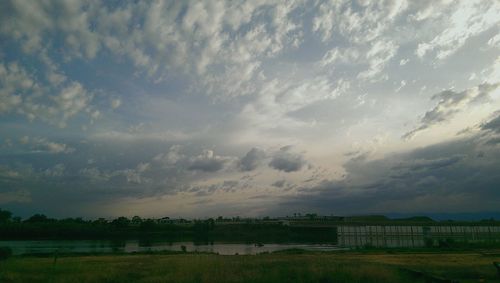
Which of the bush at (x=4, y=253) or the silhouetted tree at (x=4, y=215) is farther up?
the silhouetted tree at (x=4, y=215)

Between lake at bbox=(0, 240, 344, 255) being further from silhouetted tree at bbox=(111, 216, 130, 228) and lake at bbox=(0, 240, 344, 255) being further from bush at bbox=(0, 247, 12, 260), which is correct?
silhouetted tree at bbox=(111, 216, 130, 228)

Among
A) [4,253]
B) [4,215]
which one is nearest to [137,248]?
[4,253]

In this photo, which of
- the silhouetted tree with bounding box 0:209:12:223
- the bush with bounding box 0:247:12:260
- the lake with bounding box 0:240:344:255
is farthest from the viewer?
the silhouetted tree with bounding box 0:209:12:223

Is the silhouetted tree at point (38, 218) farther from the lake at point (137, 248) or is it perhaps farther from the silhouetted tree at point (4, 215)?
the lake at point (137, 248)

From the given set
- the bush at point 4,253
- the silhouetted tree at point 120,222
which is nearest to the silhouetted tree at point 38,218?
the silhouetted tree at point 120,222

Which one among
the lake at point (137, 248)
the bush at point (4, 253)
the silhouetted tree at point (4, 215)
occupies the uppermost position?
the silhouetted tree at point (4, 215)

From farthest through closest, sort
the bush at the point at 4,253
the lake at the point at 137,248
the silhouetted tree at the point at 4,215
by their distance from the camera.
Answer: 1. the silhouetted tree at the point at 4,215
2. the lake at the point at 137,248
3. the bush at the point at 4,253

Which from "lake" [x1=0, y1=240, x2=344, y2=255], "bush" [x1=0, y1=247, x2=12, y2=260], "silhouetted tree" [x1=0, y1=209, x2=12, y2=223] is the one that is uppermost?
"silhouetted tree" [x1=0, y1=209, x2=12, y2=223]

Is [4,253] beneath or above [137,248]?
above

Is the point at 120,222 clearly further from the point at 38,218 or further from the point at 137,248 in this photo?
the point at 137,248

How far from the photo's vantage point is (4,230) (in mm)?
145000

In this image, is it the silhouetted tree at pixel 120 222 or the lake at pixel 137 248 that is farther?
the silhouetted tree at pixel 120 222

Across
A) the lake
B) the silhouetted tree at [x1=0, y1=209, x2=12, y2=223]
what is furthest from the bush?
the silhouetted tree at [x1=0, y1=209, x2=12, y2=223]

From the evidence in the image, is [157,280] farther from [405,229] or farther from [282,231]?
[282,231]
